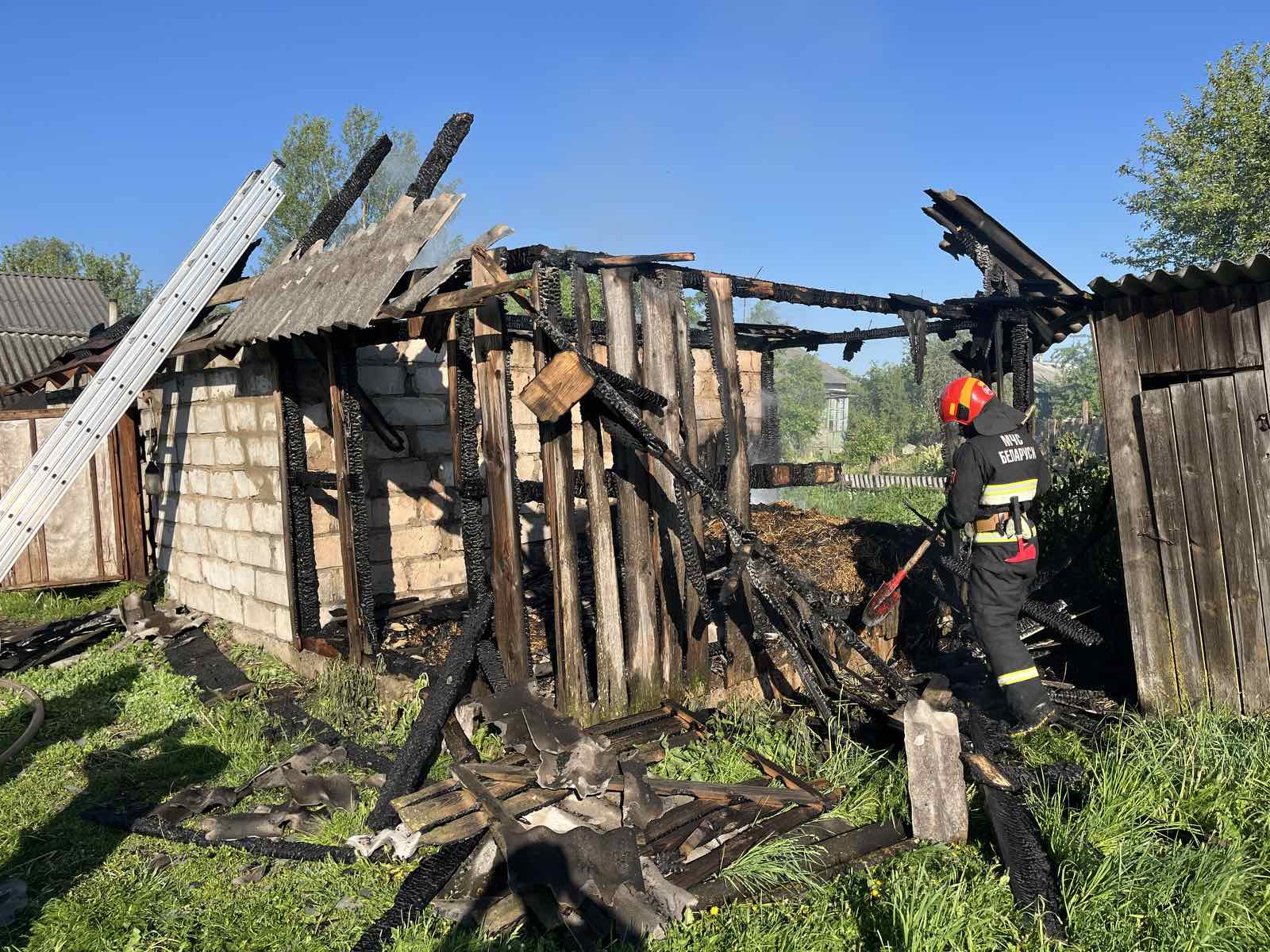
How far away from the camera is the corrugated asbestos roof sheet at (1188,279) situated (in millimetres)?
4586

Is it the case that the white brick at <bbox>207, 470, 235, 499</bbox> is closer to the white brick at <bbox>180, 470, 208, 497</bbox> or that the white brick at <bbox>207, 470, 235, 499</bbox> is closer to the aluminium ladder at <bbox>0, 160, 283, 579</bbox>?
the white brick at <bbox>180, 470, 208, 497</bbox>

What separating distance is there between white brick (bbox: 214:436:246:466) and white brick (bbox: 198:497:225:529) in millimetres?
422

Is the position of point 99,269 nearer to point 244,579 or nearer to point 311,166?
point 311,166

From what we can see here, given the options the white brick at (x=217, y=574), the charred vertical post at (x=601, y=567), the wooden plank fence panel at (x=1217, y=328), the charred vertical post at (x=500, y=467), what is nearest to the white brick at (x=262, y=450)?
the white brick at (x=217, y=574)

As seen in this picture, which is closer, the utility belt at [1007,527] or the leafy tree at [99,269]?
the utility belt at [1007,527]

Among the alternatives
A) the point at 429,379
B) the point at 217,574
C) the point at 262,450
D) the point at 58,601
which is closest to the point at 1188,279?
the point at 429,379

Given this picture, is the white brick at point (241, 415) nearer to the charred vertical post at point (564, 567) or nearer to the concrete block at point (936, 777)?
the charred vertical post at point (564, 567)

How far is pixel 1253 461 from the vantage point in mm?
4836

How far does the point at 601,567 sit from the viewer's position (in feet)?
17.9

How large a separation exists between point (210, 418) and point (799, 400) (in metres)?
48.5

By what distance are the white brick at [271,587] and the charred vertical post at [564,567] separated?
9.55ft

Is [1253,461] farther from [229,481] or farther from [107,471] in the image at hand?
[107,471]

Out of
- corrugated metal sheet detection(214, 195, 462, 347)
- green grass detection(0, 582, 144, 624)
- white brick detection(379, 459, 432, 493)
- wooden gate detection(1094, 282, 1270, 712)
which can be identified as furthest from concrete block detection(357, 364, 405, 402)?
wooden gate detection(1094, 282, 1270, 712)

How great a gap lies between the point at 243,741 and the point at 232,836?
4.62 feet
